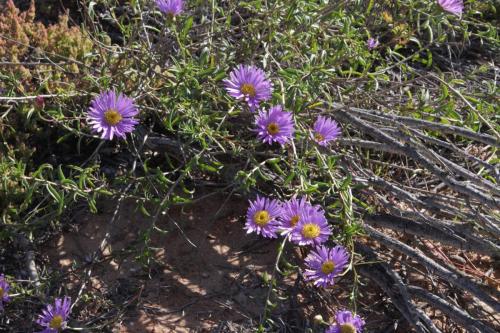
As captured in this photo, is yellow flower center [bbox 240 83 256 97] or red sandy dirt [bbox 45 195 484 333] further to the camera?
red sandy dirt [bbox 45 195 484 333]

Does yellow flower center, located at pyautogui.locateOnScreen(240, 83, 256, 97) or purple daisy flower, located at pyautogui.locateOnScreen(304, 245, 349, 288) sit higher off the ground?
yellow flower center, located at pyautogui.locateOnScreen(240, 83, 256, 97)

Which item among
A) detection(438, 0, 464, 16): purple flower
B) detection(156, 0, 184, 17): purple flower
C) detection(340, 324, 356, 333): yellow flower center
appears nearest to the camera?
detection(340, 324, 356, 333): yellow flower center

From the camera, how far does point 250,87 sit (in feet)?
7.75

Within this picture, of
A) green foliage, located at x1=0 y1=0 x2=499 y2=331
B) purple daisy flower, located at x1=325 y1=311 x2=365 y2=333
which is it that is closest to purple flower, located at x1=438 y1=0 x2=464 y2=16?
green foliage, located at x1=0 y1=0 x2=499 y2=331

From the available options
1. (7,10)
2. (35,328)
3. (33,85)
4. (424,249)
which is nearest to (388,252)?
(424,249)

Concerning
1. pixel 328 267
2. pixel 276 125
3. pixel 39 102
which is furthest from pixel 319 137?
pixel 39 102

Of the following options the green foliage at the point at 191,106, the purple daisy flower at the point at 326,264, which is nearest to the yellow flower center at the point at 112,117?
the green foliage at the point at 191,106

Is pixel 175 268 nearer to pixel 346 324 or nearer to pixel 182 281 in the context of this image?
pixel 182 281

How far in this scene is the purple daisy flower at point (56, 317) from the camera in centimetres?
224

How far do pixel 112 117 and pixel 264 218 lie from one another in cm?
56

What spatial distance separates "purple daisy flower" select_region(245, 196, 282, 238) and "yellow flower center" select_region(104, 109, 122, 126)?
0.48 meters

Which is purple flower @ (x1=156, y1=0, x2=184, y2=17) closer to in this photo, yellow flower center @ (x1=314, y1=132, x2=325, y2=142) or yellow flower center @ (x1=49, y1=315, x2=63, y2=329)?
yellow flower center @ (x1=314, y1=132, x2=325, y2=142)

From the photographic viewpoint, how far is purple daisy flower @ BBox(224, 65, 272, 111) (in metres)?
2.35

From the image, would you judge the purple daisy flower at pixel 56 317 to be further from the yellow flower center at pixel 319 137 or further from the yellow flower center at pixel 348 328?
the yellow flower center at pixel 319 137
